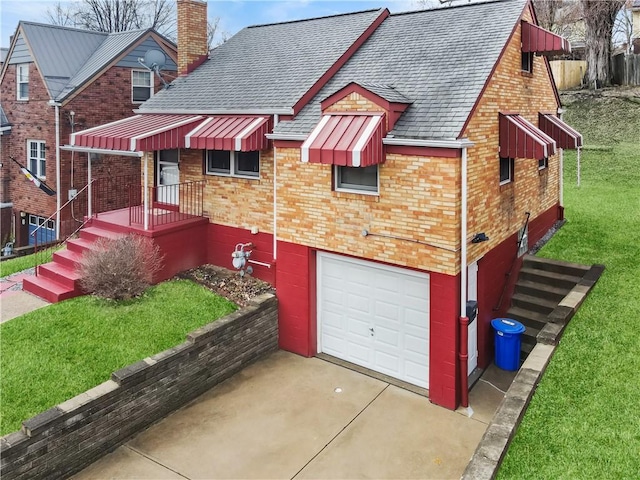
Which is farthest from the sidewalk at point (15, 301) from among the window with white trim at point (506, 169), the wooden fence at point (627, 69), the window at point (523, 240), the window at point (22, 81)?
the wooden fence at point (627, 69)

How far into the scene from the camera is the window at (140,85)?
906 inches

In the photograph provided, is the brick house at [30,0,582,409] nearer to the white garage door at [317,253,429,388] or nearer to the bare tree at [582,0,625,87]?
the white garage door at [317,253,429,388]

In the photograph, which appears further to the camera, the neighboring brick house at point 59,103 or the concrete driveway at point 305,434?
Result: the neighboring brick house at point 59,103

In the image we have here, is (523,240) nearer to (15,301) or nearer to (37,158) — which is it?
(15,301)

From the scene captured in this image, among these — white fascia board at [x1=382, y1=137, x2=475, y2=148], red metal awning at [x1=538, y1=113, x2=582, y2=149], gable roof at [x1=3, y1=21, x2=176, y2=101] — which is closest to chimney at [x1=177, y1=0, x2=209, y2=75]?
gable roof at [x1=3, y1=21, x2=176, y2=101]

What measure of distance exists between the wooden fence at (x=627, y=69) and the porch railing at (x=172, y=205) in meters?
29.2

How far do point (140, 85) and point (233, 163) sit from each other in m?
12.1

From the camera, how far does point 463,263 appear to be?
9.75m

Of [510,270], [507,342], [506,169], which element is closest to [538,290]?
[510,270]

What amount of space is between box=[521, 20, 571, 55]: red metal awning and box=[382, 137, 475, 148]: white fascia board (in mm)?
4386

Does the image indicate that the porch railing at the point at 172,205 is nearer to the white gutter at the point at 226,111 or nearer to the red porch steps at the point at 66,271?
the red porch steps at the point at 66,271

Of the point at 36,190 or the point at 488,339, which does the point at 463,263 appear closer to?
the point at 488,339

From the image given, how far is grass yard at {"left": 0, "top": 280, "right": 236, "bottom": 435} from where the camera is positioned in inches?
337

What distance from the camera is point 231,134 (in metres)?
12.4
